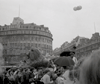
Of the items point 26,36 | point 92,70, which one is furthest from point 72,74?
point 26,36

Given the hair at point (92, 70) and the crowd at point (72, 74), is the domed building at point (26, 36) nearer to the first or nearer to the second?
the crowd at point (72, 74)

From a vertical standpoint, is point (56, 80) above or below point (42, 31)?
below

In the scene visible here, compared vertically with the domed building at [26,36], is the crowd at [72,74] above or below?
below

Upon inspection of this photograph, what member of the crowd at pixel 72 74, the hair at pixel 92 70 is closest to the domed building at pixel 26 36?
the crowd at pixel 72 74

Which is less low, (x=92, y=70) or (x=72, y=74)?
(x=92, y=70)

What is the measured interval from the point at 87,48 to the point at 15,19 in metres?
48.4

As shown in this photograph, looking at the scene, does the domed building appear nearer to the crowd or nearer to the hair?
the crowd

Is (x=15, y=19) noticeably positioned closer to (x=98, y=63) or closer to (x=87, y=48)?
(x=87, y=48)

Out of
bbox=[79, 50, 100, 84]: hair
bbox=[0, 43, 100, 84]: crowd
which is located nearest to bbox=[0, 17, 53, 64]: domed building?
bbox=[0, 43, 100, 84]: crowd

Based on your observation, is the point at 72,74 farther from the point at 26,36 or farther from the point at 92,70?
the point at 26,36

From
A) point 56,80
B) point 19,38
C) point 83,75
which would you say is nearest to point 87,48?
point 19,38

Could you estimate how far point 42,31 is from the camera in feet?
233

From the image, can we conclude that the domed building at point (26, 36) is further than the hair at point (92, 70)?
Yes

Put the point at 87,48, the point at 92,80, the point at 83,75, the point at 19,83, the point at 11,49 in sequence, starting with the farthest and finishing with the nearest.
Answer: the point at 11,49 < the point at 87,48 < the point at 19,83 < the point at 83,75 < the point at 92,80
